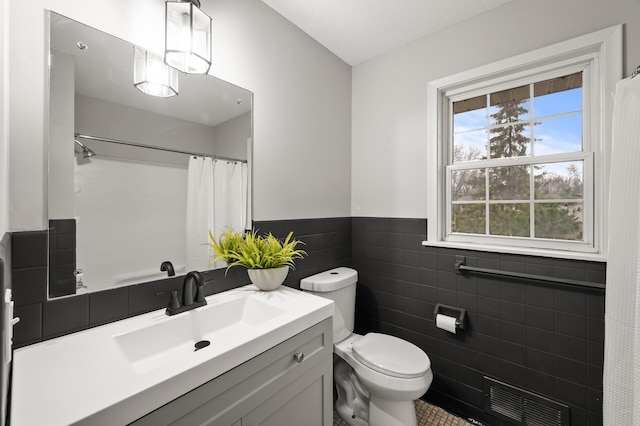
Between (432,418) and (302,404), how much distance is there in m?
1.13

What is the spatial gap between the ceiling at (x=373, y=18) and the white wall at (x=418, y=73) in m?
0.08

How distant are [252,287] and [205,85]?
1.06 m

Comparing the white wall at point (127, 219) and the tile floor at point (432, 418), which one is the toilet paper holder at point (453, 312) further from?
A: the white wall at point (127, 219)

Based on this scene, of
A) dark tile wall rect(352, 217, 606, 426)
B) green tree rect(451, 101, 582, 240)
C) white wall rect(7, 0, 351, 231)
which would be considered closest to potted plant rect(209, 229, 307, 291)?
white wall rect(7, 0, 351, 231)

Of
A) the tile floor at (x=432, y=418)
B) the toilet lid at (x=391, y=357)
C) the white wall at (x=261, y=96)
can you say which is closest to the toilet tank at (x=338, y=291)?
the toilet lid at (x=391, y=357)

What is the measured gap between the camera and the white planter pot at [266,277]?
140 cm

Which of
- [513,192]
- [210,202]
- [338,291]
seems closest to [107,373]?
[210,202]

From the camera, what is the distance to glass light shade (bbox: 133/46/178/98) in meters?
1.15

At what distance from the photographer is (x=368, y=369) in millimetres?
1502

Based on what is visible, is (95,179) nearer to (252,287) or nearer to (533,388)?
(252,287)

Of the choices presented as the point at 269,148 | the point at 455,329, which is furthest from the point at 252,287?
the point at 455,329

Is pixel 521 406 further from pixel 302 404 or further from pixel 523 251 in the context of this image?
pixel 302 404

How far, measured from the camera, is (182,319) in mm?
1130

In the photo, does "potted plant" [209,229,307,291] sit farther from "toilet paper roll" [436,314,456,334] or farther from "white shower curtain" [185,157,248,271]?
"toilet paper roll" [436,314,456,334]
